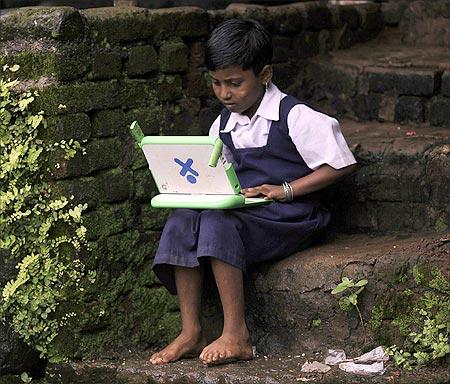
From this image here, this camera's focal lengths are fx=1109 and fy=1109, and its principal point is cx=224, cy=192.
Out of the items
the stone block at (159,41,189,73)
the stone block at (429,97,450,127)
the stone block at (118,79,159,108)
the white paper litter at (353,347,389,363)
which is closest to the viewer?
the white paper litter at (353,347,389,363)

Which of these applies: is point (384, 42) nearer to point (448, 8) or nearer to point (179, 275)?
point (448, 8)

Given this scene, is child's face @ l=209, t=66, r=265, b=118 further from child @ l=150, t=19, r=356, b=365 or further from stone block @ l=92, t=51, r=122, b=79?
stone block @ l=92, t=51, r=122, b=79

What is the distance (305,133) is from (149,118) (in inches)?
27.6

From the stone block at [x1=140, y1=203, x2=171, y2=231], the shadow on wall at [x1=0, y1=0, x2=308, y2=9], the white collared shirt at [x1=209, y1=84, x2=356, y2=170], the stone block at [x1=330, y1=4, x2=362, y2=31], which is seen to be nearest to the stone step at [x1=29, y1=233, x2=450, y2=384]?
the white collared shirt at [x1=209, y1=84, x2=356, y2=170]

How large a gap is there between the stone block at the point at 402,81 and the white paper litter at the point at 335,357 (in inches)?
62.1

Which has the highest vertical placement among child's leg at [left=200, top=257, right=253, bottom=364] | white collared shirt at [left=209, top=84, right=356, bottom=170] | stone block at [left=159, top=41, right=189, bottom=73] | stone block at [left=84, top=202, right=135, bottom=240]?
stone block at [left=159, top=41, right=189, bottom=73]

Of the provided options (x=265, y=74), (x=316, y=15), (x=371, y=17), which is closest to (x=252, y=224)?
(x=265, y=74)

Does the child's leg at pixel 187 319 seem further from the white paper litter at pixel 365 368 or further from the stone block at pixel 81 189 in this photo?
the white paper litter at pixel 365 368

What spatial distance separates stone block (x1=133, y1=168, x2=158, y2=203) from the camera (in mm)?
4625

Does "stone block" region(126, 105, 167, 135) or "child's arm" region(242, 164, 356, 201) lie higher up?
"stone block" region(126, 105, 167, 135)

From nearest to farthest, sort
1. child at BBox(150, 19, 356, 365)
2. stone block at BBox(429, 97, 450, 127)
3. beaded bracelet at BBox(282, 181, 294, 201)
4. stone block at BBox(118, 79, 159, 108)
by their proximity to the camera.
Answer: child at BBox(150, 19, 356, 365)
beaded bracelet at BBox(282, 181, 294, 201)
stone block at BBox(118, 79, 159, 108)
stone block at BBox(429, 97, 450, 127)

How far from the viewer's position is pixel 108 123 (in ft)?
14.7

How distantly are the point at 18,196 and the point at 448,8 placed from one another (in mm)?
2883

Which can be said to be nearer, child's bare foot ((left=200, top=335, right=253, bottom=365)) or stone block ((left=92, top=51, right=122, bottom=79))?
child's bare foot ((left=200, top=335, right=253, bottom=365))
